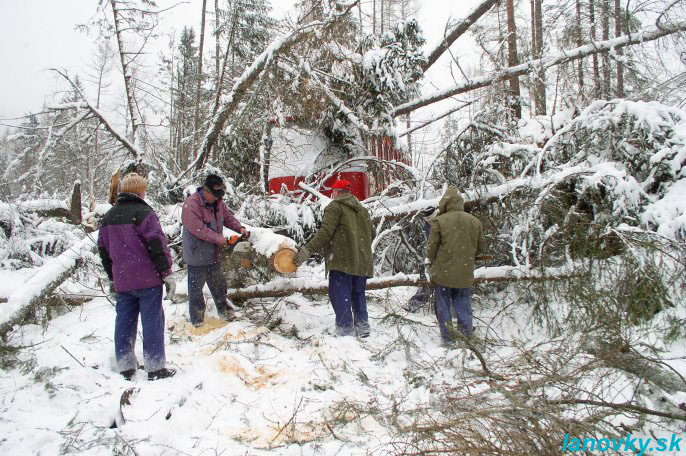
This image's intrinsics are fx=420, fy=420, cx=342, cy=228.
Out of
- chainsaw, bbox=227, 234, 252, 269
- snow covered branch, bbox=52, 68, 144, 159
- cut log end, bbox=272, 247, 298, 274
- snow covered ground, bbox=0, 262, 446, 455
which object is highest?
snow covered branch, bbox=52, 68, 144, 159

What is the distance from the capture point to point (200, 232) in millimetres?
4164

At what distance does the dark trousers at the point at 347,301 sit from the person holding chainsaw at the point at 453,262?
759 millimetres

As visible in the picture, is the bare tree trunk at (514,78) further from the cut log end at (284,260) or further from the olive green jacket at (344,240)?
the cut log end at (284,260)

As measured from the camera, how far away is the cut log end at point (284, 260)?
4277 mm

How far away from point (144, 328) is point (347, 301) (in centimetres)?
188

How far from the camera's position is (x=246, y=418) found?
2584 mm

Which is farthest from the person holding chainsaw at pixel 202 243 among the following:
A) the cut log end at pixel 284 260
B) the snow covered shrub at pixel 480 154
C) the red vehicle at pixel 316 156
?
the red vehicle at pixel 316 156

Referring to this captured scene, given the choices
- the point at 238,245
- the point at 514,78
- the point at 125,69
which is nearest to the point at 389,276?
the point at 238,245

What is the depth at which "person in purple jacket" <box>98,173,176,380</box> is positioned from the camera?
317 centimetres

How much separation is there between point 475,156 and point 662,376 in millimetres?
3733

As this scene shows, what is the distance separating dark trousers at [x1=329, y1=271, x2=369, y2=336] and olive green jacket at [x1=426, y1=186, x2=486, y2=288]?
78cm

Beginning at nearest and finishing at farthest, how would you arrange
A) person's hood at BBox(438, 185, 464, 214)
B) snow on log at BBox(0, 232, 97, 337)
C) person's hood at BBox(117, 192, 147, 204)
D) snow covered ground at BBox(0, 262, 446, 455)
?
snow covered ground at BBox(0, 262, 446, 455) < person's hood at BBox(117, 192, 147, 204) < snow on log at BBox(0, 232, 97, 337) < person's hood at BBox(438, 185, 464, 214)

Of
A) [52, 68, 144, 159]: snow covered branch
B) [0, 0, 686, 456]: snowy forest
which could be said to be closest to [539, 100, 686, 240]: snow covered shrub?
[0, 0, 686, 456]: snowy forest

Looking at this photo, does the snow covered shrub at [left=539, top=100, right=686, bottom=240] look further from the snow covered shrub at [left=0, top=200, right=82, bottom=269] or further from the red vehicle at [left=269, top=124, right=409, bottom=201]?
the snow covered shrub at [left=0, top=200, right=82, bottom=269]
